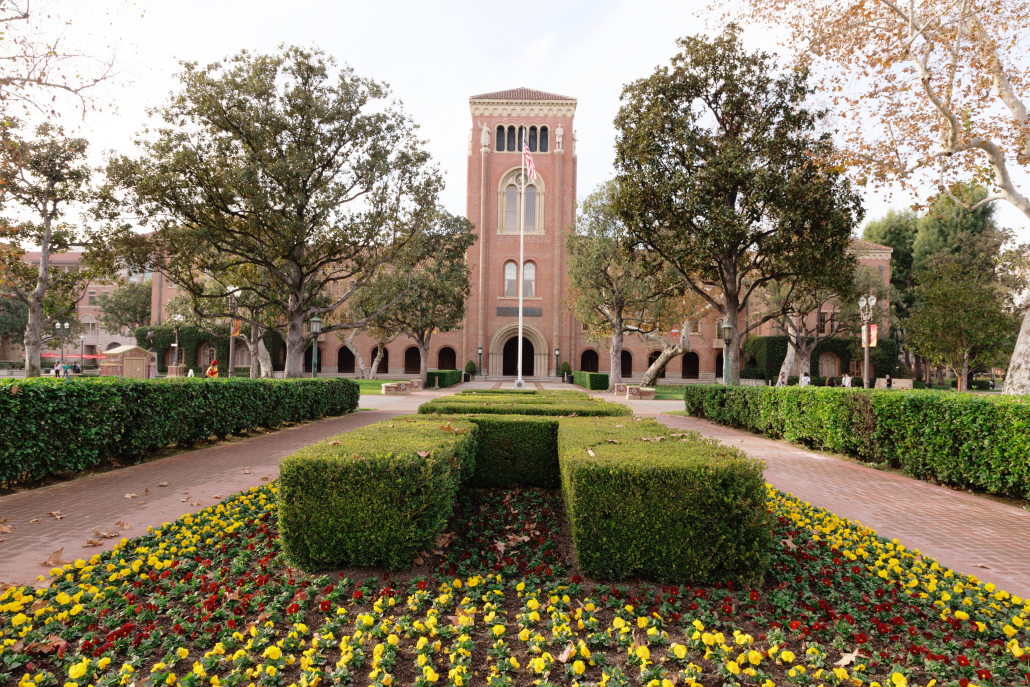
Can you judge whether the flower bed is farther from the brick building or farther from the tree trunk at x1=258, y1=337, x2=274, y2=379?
the brick building

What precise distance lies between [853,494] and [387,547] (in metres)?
6.30

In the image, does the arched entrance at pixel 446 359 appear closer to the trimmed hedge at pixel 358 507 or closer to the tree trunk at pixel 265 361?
the tree trunk at pixel 265 361

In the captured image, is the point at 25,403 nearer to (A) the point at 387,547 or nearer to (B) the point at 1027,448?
(A) the point at 387,547

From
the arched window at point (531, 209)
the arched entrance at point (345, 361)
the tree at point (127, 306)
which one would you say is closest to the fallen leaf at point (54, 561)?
the arched window at point (531, 209)

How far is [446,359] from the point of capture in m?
45.8

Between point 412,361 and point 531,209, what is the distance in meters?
16.1

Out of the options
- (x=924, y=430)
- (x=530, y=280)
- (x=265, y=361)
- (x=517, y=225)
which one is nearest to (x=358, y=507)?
(x=924, y=430)

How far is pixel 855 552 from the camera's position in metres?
4.56

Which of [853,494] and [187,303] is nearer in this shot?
[853,494]

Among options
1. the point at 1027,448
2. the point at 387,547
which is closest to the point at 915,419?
the point at 1027,448

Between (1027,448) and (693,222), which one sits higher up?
(693,222)

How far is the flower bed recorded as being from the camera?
2705 mm

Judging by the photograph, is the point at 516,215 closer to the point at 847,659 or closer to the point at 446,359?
the point at 446,359

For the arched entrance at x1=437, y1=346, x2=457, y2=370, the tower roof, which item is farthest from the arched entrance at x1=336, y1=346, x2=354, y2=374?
the tower roof
